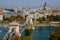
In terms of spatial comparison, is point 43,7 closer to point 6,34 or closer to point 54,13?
point 54,13

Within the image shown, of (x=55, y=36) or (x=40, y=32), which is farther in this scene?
(x=40, y=32)

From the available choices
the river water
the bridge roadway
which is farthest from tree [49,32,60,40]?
the bridge roadway

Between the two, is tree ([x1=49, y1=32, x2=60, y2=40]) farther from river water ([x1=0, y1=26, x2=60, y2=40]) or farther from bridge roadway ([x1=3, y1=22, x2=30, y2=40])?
bridge roadway ([x1=3, y1=22, x2=30, y2=40])

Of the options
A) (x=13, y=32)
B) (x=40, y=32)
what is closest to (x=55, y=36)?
(x=40, y=32)

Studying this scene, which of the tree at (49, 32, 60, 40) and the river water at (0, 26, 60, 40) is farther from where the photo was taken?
the river water at (0, 26, 60, 40)

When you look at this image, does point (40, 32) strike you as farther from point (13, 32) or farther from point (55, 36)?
point (13, 32)

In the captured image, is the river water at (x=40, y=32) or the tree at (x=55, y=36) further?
the river water at (x=40, y=32)

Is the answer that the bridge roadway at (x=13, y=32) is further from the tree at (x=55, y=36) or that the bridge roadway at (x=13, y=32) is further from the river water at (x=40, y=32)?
the tree at (x=55, y=36)

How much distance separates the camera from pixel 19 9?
16.0ft

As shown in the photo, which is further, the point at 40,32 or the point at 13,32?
the point at 40,32

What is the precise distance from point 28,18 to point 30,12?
0.10 m

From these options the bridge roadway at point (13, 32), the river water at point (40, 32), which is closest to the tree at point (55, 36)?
the river water at point (40, 32)

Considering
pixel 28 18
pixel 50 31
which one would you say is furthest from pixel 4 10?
pixel 50 31

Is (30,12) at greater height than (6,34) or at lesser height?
greater
